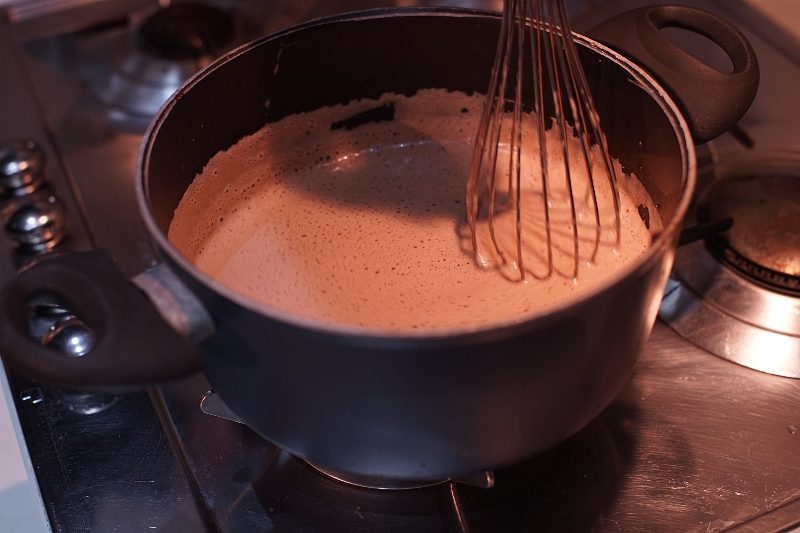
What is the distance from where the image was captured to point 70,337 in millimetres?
515

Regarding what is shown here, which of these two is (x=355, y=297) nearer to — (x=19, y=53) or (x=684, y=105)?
(x=684, y=105)

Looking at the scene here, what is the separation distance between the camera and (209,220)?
0.58m

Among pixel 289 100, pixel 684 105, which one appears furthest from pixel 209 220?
pixel 684 105

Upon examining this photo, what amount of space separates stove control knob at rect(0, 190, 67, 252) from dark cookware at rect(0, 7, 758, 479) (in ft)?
0.63

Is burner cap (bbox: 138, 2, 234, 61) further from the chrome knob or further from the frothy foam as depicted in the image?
the chrome knob

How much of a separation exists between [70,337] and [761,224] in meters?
0.54

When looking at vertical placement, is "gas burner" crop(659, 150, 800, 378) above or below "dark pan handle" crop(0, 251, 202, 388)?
below

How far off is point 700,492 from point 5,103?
0.76m

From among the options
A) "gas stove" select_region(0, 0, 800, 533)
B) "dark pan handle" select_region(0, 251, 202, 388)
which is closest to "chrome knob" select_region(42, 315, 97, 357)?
"gas stove" select_region(0, 0, 800, 533)

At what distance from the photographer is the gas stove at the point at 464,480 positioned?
0.46 m

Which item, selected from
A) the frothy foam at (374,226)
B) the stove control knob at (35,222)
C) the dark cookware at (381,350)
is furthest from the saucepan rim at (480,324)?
the stove control knob at (35,222)

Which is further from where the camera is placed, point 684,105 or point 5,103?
point 5,103

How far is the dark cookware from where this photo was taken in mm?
316

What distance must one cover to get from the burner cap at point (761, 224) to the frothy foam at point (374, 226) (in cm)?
9
